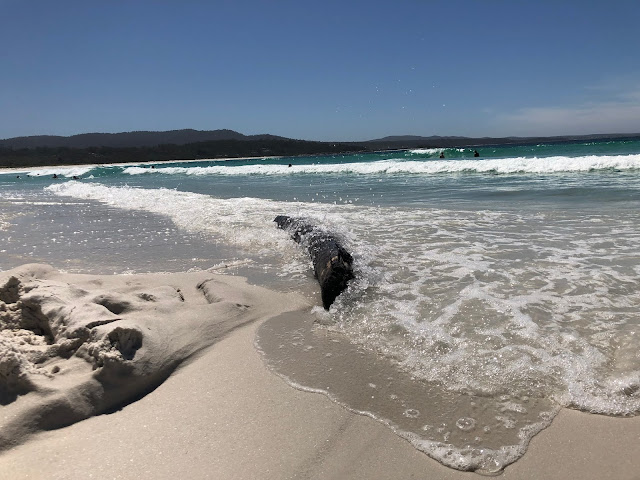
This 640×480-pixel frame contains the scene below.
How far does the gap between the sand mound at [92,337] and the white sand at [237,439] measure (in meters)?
0.02

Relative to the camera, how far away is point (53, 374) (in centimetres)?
246

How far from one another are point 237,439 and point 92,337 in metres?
1.21

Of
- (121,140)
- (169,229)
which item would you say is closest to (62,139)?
(121,140)

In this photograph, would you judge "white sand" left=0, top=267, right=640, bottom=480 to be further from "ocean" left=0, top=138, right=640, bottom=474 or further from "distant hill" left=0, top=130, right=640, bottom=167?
"distant hill" left=0, top=130, right=640, bottom=167

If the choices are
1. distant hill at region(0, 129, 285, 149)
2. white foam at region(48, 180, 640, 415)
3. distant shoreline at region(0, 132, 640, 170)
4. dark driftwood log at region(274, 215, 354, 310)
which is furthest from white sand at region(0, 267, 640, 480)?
distant hill at region(0, 129, 285, 149)

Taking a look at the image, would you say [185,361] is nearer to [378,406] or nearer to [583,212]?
[378,406]

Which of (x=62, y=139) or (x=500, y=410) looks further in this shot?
(x=62, y=139)

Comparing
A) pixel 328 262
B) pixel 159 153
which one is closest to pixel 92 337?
pixel 328 262

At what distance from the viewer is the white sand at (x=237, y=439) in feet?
6.37

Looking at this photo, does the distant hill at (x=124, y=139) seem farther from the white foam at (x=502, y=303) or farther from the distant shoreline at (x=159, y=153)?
the white foam at (x=502, y=303)

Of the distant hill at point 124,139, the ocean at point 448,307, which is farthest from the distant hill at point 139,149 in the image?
the ocean at point 448,307

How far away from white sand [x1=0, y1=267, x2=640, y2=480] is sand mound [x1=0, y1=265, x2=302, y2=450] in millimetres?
19

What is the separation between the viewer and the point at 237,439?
214cm

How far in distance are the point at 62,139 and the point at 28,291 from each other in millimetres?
130822
